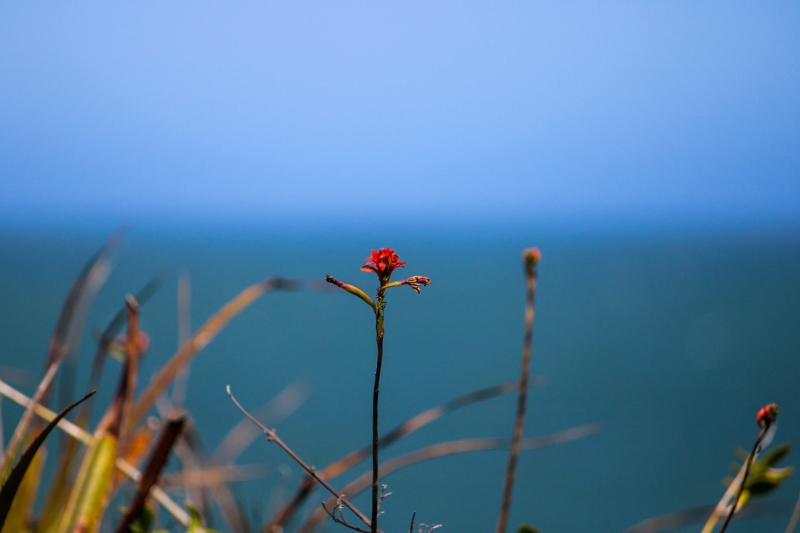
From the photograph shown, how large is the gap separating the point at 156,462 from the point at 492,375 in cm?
1298

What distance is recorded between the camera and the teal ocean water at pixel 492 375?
8.64 metres

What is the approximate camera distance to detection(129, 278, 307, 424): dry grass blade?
695 millimetres

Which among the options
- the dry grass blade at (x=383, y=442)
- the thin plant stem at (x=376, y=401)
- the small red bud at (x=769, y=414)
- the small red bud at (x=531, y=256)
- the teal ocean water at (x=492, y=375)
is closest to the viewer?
the thin plant stem at (x=376, y=401)

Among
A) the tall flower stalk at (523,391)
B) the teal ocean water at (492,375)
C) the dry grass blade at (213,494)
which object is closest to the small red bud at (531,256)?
the tall flower stalk at (523,391)

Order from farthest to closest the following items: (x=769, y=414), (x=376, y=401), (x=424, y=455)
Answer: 1. (x=424, y=455)
2. (x=769, y=414)
3. (x=376, y=401)

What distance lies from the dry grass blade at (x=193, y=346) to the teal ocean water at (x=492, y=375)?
2104 millimetres

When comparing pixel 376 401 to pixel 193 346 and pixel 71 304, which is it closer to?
pixel 193 346

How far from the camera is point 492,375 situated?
513 inches

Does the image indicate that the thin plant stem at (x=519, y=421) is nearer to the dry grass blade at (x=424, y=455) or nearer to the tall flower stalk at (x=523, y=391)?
the tall flower stalk at (x=523, y=391)

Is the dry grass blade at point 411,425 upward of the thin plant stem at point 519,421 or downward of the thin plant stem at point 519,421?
downward

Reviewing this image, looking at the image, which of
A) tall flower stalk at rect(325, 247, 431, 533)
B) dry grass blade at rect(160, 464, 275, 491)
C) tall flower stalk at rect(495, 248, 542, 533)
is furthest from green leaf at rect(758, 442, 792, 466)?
dry grass blade at rect(160, 464, 275, 491)

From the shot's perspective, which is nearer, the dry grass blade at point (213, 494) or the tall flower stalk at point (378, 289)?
the tall flower stalk at point (378, 289)

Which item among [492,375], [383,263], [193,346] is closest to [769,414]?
[383,263]

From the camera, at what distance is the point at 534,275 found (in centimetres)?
51
